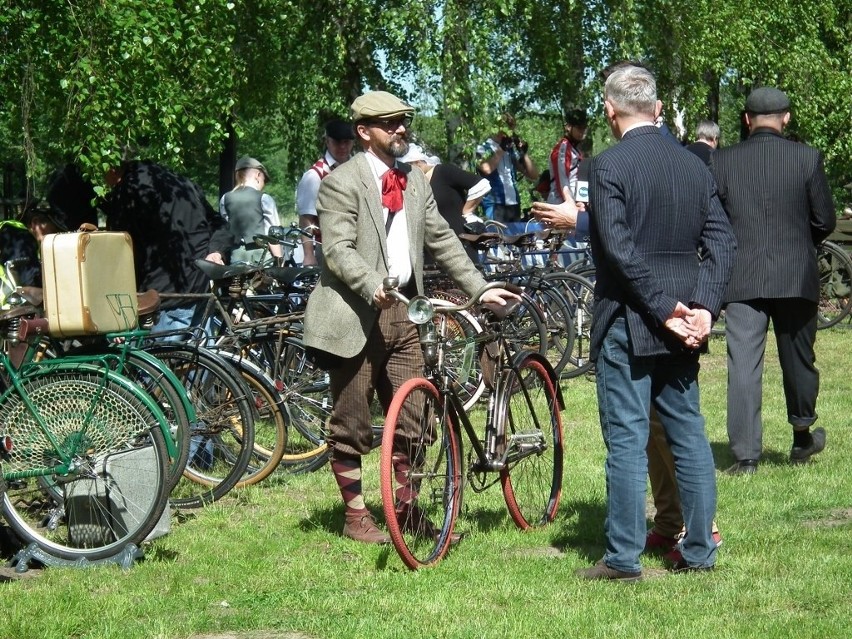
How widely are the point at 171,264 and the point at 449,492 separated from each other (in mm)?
2853

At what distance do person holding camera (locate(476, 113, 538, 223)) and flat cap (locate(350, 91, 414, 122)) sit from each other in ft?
26.9

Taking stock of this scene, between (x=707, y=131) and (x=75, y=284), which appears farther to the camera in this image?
(x=707, y=131)

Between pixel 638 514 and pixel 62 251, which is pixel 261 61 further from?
pixel 638 514

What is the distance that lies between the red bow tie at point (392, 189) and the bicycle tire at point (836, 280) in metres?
9.27

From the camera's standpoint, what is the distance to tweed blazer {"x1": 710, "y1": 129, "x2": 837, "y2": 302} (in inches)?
294

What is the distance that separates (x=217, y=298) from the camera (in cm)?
770

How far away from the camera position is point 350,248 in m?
5.86

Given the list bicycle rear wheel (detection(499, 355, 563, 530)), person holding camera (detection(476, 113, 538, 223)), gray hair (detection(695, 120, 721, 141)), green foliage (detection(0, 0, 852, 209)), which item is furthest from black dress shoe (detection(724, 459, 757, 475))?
person holding camera (detection(476, 113, 538, 223))

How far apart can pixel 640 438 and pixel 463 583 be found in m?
0.88

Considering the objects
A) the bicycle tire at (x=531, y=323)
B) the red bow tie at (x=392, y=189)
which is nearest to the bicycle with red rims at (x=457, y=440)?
the red bow tie at (x=392, y=189)

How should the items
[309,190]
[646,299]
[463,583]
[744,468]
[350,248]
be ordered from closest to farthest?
1. [646,299]
2. [463,583]
3. [350,248]
4. [744,468]
5. [309,190]

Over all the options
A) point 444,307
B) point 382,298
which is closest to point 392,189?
point 382,298

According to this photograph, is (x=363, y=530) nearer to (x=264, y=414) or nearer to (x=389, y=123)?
(x=264, y=414)

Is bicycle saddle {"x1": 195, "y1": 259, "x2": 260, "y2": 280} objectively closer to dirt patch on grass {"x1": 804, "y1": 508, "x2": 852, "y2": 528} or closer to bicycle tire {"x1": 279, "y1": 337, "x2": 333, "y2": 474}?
bicycle tire {"x1": 279, "y1": 337, "x2": 333, "y2": 474}
